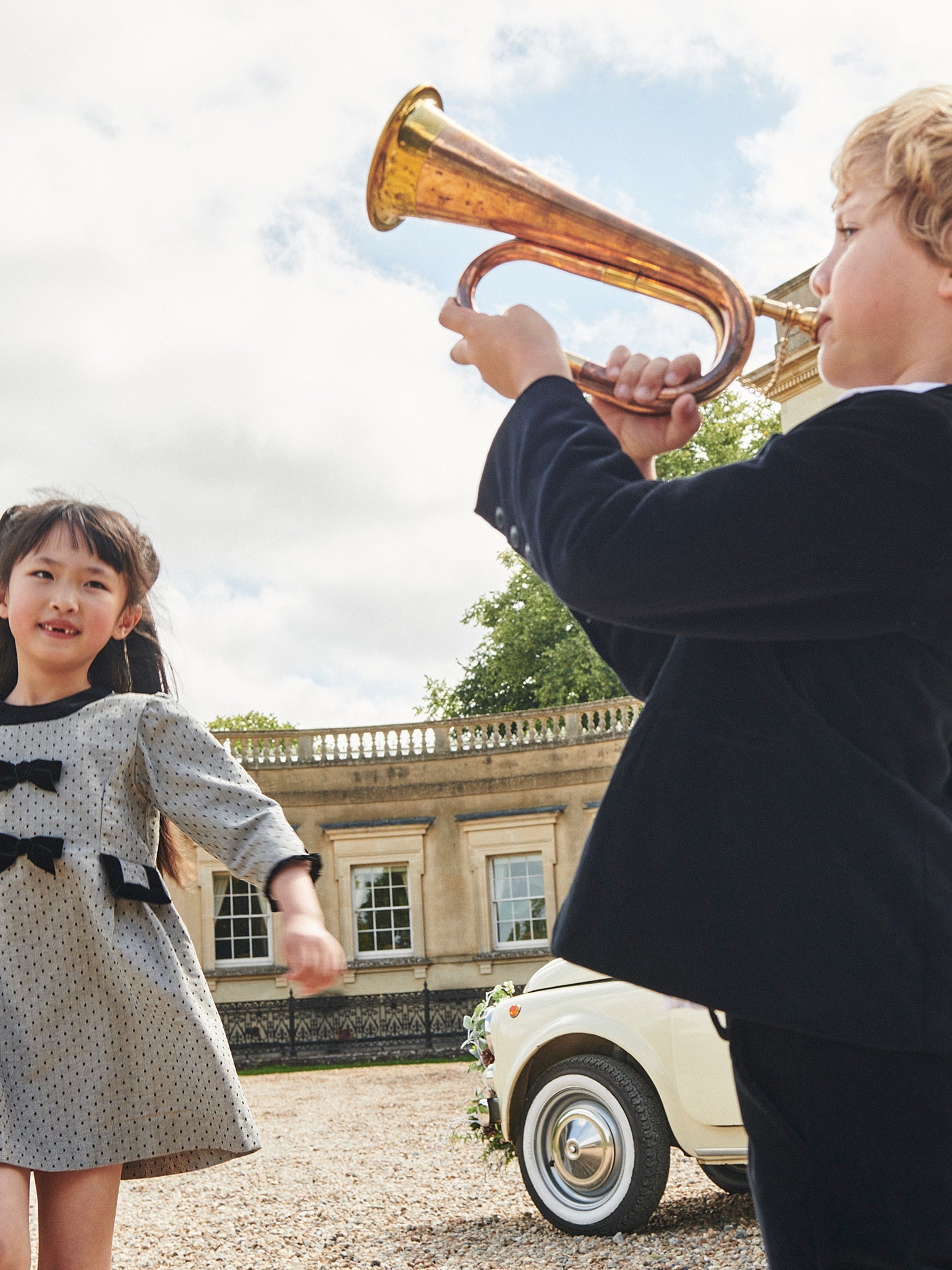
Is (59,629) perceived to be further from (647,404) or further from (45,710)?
(647,404)

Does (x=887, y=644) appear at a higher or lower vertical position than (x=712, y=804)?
higher

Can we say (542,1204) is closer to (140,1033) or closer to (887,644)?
(140,1033)

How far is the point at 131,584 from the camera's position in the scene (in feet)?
8.80

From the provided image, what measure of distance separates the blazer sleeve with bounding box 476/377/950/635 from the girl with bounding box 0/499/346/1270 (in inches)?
38.0

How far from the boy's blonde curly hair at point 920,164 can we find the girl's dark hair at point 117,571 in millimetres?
1733

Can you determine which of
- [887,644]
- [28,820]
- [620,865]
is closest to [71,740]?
[28,820]

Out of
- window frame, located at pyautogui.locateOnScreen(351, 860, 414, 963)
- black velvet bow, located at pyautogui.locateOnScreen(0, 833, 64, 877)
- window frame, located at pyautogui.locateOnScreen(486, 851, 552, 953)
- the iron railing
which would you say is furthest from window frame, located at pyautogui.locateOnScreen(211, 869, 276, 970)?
black velvet bow, located at pyautogui.locateOnScreen(0, 833, 64, 877)

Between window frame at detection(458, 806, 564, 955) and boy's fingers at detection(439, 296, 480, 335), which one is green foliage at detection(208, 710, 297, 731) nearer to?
window frame at detection(458, 806, 564, 955)

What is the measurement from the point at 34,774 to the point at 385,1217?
5275 millimetres

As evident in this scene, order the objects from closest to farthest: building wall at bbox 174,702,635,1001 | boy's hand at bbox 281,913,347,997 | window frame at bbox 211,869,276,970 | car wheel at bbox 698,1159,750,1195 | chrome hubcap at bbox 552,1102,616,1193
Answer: boy's hand at bbox 281,913,347,997 < chrome hubcap at bbox 552,1102,616,1193 < car wheel at bbox 698,1159,750,1195 < building wall at bbox 174,702,635,1001 < window frame at bbox 211,869,276,970

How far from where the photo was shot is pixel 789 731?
4.00 feet

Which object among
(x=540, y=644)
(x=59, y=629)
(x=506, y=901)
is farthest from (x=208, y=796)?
(x=540, y=644)

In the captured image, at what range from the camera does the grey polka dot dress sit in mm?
2172

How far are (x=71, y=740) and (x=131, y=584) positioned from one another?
0.40 metres
